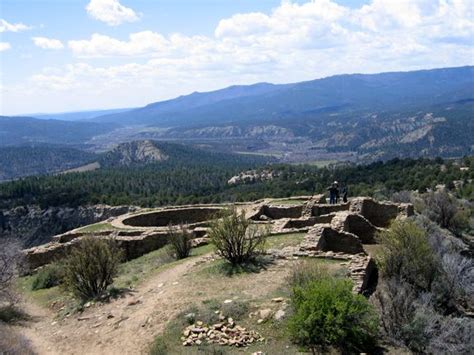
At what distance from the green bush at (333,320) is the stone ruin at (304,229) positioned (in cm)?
241

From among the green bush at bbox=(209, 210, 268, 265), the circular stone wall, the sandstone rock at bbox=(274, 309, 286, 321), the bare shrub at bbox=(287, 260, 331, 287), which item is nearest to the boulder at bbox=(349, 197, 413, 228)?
the green bush at bbox=(209, 210, 268, 265)

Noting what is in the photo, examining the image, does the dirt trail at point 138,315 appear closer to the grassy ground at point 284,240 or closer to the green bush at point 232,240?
the green bush at point 232,240

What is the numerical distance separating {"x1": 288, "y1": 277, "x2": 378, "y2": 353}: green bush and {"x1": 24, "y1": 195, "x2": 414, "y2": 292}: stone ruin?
241cm

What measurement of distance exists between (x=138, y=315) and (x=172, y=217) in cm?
1799

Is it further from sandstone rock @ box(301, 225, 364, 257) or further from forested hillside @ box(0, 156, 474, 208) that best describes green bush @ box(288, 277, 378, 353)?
forested hillside @ box(0, 156, 474, 208)

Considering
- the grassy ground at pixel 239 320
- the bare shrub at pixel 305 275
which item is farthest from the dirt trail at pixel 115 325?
the bare shrub at pixel 305 275

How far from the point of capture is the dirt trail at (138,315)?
13.2 meters

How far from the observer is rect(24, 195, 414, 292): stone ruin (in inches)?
698

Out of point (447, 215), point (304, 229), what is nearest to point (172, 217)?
point (304, 229)

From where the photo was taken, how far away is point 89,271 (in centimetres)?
1705

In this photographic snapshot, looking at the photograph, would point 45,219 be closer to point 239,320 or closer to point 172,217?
point 172,217

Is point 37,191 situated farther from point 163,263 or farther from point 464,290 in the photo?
point 464,290

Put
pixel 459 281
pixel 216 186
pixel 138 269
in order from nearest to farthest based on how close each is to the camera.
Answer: pixel 459 281, pixel 138 269, pixel 216 186

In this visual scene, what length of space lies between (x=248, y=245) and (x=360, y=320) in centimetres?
697
